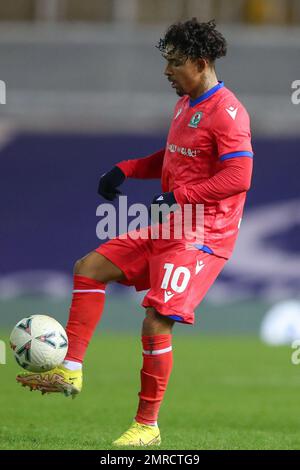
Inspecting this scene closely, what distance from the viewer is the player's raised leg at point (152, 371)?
252 inches

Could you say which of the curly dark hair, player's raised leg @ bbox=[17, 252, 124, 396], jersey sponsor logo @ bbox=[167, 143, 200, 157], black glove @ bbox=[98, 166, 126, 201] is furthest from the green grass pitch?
the curly dark hair

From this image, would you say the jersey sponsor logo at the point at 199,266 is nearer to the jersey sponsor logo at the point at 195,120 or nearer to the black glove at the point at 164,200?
the black glove at the point at 164,200

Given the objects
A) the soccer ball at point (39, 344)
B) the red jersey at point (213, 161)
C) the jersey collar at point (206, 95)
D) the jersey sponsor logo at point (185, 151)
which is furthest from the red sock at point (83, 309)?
the jersey collar at point (206, 95)

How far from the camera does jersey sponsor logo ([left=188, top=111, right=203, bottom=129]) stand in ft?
21.5

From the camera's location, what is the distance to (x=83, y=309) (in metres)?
6.71

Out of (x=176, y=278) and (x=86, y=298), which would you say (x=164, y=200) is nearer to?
(x=176, y=278)

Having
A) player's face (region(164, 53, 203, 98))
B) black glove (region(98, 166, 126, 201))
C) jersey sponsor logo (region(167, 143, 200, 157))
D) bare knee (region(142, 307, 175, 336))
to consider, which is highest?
player's face (region(164, 53, 203, 98))

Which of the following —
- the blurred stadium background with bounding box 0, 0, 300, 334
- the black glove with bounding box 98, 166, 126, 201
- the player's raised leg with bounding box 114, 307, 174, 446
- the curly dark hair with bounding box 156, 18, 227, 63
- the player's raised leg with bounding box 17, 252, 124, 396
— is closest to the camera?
the player's raised leg with bounding box 114, 307, 174, 446

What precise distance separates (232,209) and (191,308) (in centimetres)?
67

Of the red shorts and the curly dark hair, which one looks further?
the curly dark hair

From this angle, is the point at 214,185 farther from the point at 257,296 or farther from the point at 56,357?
the point at 257,296

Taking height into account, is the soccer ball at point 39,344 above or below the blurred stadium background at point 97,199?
above

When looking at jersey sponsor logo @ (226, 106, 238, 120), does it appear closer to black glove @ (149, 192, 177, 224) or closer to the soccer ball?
black glove @ (149, 192, 177, 224)

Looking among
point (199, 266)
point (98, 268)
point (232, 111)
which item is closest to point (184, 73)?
point (232, 111)
